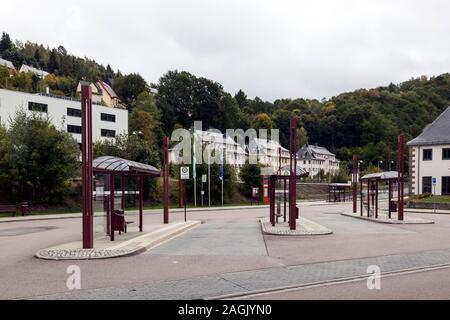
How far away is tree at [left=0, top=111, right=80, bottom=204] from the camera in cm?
3888

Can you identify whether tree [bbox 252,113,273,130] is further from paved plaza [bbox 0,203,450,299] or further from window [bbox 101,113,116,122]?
paved plaza [bbox 0,203,450,299]

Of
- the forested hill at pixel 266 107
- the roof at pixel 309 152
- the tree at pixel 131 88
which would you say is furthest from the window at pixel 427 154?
the tree at pixel 131 88

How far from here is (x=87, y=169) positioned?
13.9m

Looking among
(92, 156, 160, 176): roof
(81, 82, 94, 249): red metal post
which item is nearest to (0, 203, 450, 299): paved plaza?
(81, 82, 94, 249): red metal post

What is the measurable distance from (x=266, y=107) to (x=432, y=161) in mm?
98949

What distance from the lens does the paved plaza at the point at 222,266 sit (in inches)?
333

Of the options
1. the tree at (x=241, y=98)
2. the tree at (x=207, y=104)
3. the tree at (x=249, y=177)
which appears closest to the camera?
the tree at (x=249, y=177)

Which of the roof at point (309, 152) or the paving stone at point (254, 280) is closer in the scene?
the paving stone at point (254, 280)

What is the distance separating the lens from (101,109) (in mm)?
68188

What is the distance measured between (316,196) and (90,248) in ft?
230

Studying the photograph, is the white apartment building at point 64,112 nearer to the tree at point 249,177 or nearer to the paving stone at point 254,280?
the tree at point 249,177

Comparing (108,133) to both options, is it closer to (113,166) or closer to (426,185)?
(426,185)

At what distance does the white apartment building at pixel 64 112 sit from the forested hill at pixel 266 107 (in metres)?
9.26
